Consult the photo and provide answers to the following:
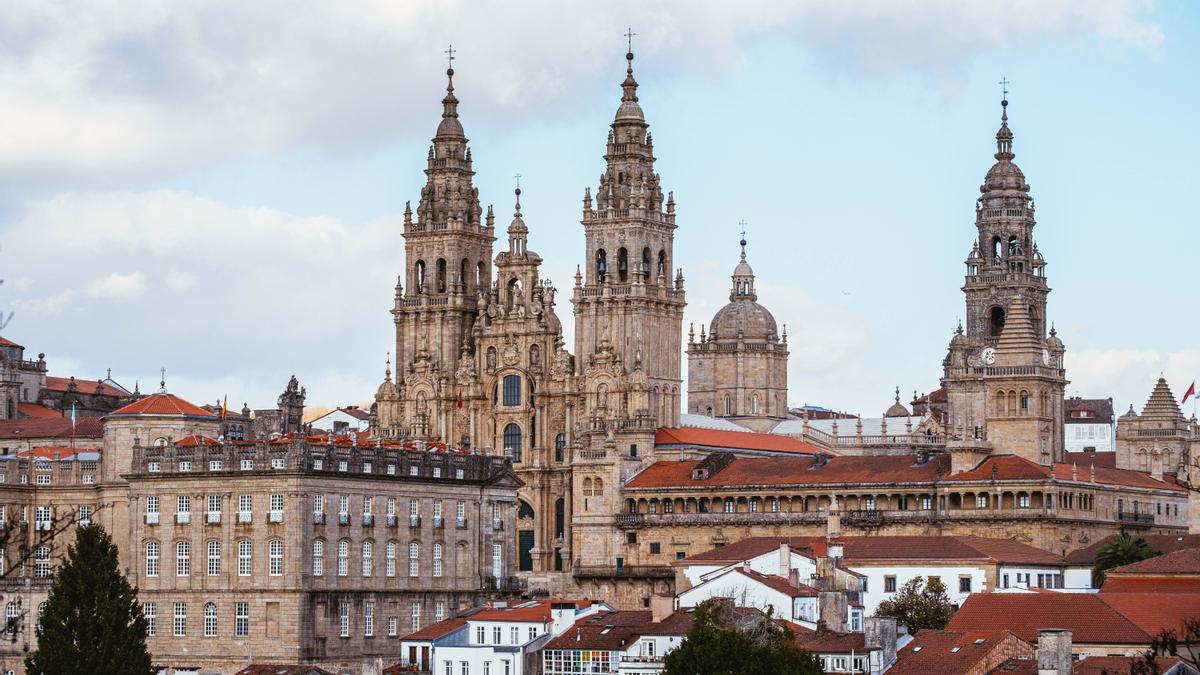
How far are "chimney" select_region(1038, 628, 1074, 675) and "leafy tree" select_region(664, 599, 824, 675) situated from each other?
26.6ft

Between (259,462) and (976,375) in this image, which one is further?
(976,375)

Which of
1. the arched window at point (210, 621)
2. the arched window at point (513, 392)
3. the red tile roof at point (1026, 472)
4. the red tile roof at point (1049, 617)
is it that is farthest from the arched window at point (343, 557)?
the arched window at point (513, 392)

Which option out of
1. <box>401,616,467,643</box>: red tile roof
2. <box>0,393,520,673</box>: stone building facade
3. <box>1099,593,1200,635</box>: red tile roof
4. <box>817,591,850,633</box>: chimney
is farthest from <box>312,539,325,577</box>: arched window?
<box>1099,593,1200,635</box>: red tile roof

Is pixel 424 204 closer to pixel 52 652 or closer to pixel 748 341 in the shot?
pixel 748 341

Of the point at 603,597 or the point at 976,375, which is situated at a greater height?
the point at 976,375

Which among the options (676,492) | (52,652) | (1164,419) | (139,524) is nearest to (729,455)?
(676,492)

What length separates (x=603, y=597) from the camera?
538ft

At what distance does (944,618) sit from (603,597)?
120ft

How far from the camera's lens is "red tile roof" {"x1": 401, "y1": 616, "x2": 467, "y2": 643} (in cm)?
12769

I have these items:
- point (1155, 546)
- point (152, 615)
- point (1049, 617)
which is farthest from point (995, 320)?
point (1049, 617)

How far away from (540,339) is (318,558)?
47.5m

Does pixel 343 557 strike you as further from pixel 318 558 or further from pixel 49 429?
pixel 49 429

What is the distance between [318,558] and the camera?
138 metres

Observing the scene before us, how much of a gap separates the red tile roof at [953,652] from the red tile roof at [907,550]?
27845mm
